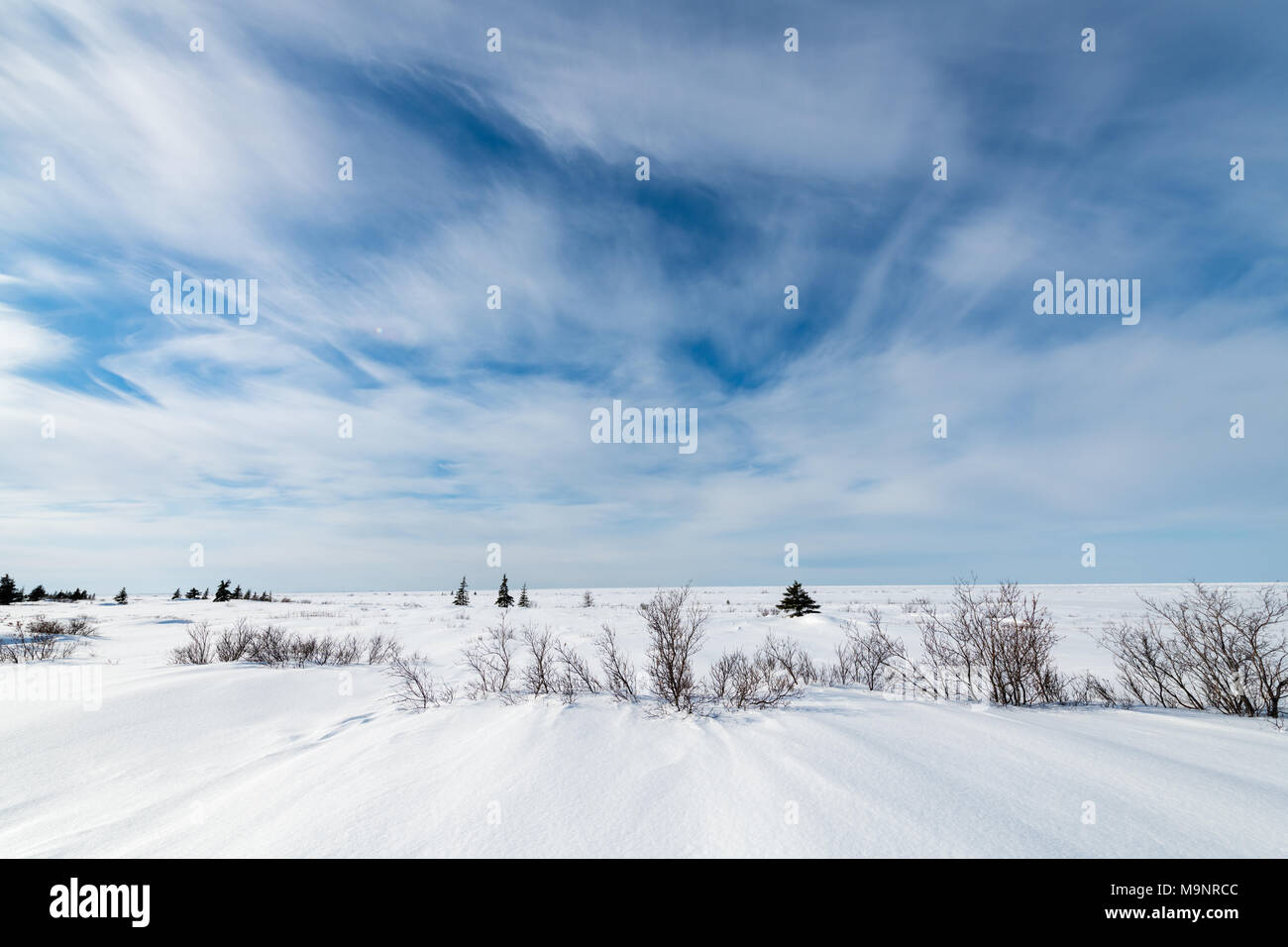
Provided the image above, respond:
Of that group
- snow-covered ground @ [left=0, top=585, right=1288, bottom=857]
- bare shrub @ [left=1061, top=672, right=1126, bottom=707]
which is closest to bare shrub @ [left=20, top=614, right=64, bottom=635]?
snow-covered ground @ [left=0, top=585, right=1288, bottom=857]

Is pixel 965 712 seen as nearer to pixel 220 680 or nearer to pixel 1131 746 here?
pixel 1131 746

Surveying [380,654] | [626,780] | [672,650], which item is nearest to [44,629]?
[380,654]

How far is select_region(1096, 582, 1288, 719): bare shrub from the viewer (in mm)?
7516

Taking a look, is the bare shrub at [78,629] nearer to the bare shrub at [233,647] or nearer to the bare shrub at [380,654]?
the bare shrub at [233,647]

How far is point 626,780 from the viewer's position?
441 cm

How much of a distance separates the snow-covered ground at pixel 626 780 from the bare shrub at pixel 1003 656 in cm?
108

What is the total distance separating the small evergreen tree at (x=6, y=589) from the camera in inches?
1410

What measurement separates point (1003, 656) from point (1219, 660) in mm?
3111

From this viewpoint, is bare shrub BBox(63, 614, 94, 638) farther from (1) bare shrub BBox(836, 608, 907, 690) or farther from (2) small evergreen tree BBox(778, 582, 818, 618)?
(2) small evergreen tree BBox(778, 582, 818, 618)

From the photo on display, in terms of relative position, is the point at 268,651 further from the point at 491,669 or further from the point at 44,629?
the point at 44,629
